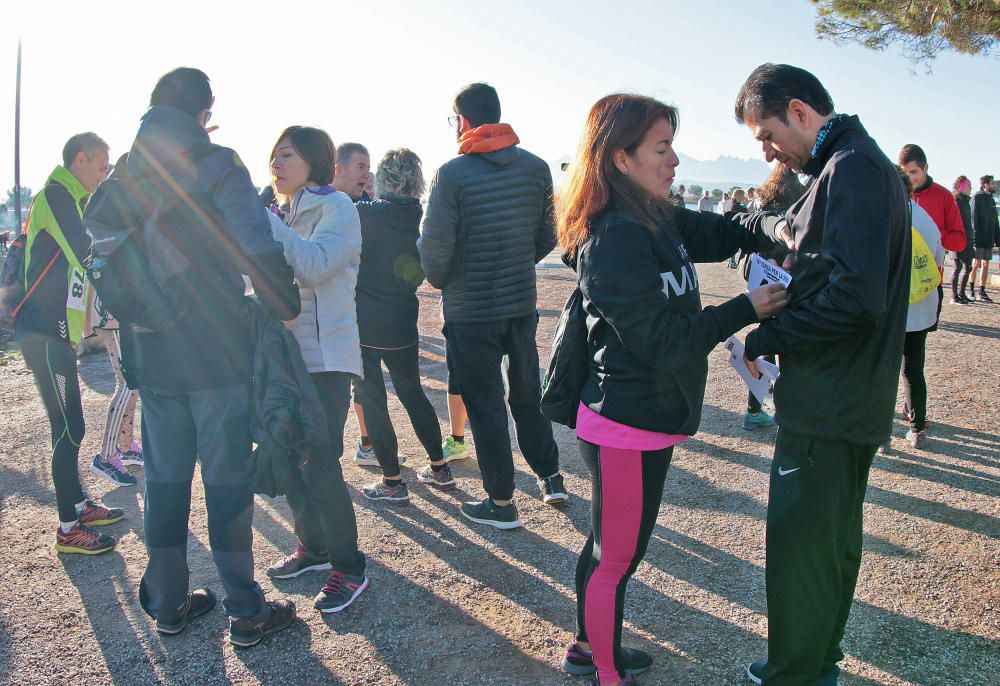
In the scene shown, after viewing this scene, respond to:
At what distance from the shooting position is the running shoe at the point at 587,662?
2.55 meters

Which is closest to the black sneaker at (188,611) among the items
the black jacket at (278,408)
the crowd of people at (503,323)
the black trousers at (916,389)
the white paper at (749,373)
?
the crowd of people at (503,323)

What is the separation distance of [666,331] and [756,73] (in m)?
0.86

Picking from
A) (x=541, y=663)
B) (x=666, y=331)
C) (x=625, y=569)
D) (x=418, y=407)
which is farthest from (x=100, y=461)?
(x=666, y=331)

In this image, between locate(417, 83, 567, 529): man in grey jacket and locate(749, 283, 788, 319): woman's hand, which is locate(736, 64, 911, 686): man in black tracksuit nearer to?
locate(749, 283, 788, 319): woman's hand

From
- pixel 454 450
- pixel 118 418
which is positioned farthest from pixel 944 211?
pixel 118 418

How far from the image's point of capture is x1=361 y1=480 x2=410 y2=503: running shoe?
4.09 m

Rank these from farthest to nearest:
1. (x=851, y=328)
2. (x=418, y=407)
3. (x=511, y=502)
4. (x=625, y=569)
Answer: (x=418, y=407)
(x=511, y=502)
(x=625, y=569)
(x=851, y=328)

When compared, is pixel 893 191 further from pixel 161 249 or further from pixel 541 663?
pixel 161 249

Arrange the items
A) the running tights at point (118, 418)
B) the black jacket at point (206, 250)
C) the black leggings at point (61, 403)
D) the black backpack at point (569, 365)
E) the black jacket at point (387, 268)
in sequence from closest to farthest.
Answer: the black backpack at point (569, 365) < the black jacket at point (206, 250) < the black leggings at point (61, 403) < the black jacket at point (387, 268) < the running tights at point (118, 418)

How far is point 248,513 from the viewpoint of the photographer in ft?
9.16

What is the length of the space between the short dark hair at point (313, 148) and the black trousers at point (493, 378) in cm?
106

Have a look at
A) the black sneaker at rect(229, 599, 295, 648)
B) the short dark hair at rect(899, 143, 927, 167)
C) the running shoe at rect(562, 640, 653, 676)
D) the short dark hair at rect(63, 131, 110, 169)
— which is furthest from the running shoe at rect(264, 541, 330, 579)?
the short dark hair at rect(899, 143, 927, 167)

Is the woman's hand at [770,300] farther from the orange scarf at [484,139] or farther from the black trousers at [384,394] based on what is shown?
the black trousers at [384,394]

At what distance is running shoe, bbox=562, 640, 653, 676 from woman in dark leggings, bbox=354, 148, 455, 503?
5.69 ft
